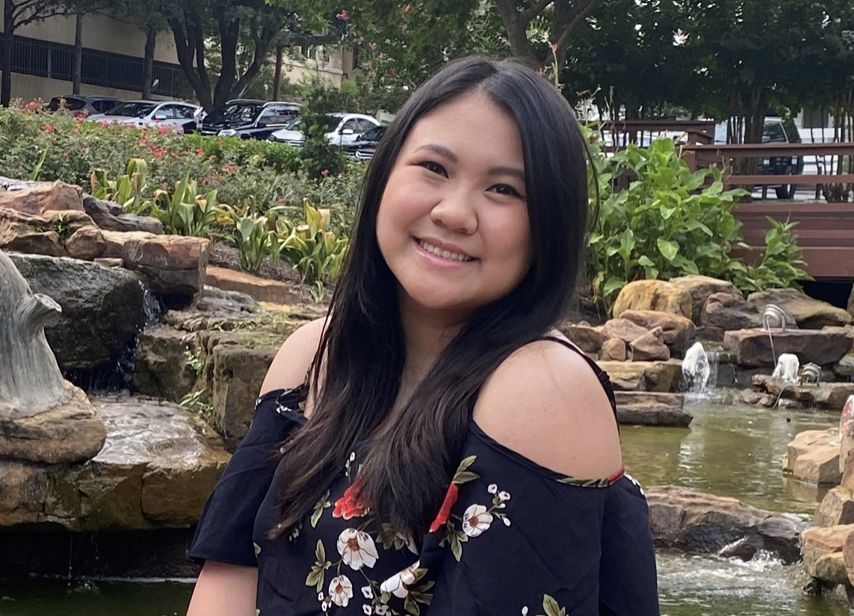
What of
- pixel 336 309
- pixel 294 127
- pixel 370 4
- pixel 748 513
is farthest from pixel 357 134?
pixel 336 309

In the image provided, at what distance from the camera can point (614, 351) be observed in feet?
33.7

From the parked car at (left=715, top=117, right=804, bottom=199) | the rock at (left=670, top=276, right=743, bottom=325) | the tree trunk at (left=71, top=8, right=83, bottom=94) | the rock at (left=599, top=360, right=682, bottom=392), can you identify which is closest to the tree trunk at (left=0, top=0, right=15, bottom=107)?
the tree trunk at (left=71, top=8, right=83, bottom=94)

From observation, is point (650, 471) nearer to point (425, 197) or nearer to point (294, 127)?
point (425, 197)

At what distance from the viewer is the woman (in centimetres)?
140

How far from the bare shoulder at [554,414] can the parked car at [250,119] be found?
84.5 ft

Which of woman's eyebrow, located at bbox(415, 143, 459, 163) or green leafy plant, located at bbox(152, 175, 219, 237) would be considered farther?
green leafy plant, located at bbox(152, 175, 219, 237)

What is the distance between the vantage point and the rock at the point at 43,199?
8.05 metres

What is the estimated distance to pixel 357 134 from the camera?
80.7ft

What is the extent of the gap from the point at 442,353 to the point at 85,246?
20.4ft

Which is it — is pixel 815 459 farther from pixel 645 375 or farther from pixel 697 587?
pixel 645 375

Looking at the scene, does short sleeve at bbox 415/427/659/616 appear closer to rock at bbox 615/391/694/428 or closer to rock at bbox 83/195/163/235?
rock at bbox 615/391/694/428

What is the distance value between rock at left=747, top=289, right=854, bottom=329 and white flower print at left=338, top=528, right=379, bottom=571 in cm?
1123

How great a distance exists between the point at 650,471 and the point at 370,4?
612 inches

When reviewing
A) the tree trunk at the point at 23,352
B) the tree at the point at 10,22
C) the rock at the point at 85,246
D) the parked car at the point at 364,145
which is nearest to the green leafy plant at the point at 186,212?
the rock at the point at 85,246
